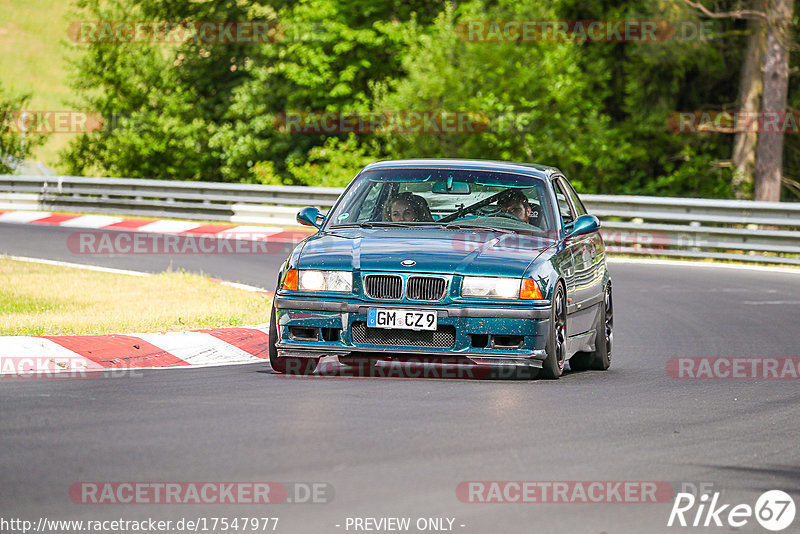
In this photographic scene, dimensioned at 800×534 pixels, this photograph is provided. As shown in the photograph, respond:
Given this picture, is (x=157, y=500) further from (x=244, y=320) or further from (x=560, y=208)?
(x=244, y=320)

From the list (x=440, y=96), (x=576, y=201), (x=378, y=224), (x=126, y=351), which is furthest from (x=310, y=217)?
(x=440, y=96)

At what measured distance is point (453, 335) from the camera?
895cm

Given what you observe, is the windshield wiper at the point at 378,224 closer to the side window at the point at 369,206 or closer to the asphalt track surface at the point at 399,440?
the side window at the point at 369,206

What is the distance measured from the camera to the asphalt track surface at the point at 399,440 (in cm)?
555

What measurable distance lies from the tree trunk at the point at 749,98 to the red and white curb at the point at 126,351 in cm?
2315

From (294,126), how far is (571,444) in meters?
35.7
